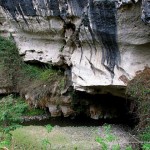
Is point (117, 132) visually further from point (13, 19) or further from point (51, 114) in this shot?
point (13, 19)

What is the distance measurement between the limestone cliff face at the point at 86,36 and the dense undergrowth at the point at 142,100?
1.09ft

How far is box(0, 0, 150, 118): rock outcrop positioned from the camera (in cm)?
Result: 899

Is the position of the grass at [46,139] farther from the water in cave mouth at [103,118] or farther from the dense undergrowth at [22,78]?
the dense undergrowth at [22,78]

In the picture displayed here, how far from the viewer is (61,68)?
13203 mm

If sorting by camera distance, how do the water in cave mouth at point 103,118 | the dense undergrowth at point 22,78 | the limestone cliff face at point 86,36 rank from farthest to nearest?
the dense undergrowth at point 22,78 < the water in cave mouth at point 103,118 < the limestone cliff face at point 86,36

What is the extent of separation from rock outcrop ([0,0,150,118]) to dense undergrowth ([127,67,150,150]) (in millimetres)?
323

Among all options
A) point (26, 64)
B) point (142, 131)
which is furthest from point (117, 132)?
point (26, 64)

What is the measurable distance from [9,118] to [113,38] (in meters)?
3.22

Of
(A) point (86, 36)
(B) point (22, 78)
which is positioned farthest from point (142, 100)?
(B) point (22, 78)

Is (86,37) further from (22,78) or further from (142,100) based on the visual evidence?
(22,78)

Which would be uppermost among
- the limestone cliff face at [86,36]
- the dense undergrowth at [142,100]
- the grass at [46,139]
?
the limestone cliff face at [86,36]

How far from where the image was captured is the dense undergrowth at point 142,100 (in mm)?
8320

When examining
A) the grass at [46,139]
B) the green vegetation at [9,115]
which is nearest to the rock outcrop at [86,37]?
the green vegetation at [9,115]

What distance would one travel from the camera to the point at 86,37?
10391mm
